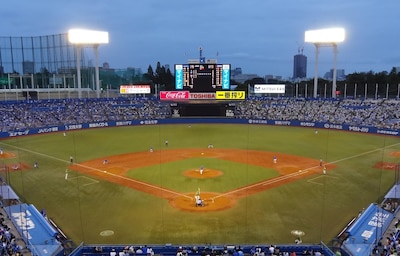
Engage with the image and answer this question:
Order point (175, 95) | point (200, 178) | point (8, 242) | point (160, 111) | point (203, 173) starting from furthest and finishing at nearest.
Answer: point (160, 111)
point (175, 95)
point (203, 173)
point (200, 178)
point (8, 242)

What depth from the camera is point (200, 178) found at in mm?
31531

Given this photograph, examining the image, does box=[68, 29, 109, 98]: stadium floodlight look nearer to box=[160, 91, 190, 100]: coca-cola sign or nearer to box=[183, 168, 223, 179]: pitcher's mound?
box=[160, 91, 190, 100]: coca-cola sign

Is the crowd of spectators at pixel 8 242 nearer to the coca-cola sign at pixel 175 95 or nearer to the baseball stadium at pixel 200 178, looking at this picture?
the baseball stadium at pixel 200 178

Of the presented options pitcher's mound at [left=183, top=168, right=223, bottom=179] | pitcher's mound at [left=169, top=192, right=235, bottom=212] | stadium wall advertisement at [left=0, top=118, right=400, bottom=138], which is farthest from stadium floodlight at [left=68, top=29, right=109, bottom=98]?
pitcher's mound at [left=169, top=192, right=235, bottom=212]

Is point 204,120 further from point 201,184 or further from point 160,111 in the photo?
point 201,184

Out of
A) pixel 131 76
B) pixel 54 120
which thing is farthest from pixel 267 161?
pixel 131 76

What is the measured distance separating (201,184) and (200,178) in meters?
1.79

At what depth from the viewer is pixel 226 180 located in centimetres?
3095

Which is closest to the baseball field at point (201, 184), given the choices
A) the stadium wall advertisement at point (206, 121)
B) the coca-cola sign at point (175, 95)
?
the stadium wall advertisement at point (206, 121)

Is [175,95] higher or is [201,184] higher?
[175,95]

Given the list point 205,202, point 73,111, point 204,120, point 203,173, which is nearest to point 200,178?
point 203,173

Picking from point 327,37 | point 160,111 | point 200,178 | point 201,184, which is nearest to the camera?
point 201,184

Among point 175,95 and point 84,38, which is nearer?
point 175,95

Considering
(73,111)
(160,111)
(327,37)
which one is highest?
(327,37)
